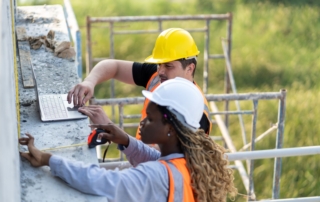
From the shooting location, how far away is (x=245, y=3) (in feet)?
42.2

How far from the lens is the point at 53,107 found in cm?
319

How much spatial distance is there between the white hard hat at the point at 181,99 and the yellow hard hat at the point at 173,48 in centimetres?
78

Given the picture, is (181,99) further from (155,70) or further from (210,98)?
(210,98)

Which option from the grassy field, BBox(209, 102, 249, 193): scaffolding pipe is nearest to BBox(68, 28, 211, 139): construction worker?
BBox(209, 102, 249, 193): scaffolding pipe

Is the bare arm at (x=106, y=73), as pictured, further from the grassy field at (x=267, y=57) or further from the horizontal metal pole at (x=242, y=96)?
the grassy field at (x=267, y=57)

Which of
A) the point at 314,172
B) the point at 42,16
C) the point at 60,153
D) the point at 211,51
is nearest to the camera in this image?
the point at 60,153

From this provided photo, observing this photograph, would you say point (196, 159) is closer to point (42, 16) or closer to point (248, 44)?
point (42, 16)

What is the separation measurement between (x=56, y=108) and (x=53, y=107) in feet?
0.08

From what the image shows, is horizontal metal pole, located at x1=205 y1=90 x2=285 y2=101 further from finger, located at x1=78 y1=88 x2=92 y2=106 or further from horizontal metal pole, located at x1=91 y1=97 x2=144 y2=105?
finger, located at x1=78 y1=88 x2=92 y2=106

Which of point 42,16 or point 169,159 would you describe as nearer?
point 169,159

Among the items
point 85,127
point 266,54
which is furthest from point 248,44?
point 85,127

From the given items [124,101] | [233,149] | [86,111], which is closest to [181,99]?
[86,111]

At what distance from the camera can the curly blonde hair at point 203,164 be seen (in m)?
2.47

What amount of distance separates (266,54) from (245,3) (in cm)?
216
